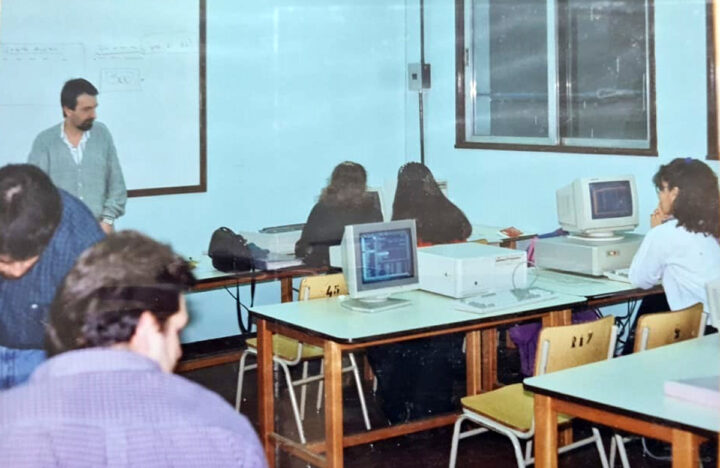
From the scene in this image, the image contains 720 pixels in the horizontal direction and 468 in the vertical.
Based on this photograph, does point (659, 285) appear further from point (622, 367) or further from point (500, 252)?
point (622, 367)

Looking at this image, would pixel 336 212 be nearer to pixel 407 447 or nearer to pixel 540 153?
pixel 540 153

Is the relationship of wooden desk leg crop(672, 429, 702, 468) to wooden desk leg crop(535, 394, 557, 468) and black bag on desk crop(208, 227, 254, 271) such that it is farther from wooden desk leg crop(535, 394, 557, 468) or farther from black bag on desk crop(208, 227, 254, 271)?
black bag on desk crop(208, 227, 254, 271)

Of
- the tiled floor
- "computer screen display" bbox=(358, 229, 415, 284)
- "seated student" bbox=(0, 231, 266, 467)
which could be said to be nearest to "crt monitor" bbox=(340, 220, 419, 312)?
"computer screen display" bbox=(358, 229, 415, 284)

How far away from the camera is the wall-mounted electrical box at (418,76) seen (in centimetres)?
438

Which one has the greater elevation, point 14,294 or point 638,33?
point 638,33

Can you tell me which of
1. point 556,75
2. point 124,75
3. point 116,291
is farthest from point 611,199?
point 116,291

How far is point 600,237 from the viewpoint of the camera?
166 inches

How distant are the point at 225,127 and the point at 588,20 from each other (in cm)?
161

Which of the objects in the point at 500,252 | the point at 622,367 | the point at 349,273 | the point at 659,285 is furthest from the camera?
the point at 659,285

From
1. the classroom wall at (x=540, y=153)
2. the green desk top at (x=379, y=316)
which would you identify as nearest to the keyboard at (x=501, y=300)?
the green desk top at (x=379, y=316)

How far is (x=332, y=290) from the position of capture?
382 cm

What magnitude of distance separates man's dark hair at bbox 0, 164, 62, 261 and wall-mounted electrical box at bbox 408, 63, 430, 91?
2.26 m

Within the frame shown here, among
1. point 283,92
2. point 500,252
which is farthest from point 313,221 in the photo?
point 500,252

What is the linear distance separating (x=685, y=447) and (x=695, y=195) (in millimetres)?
1824
